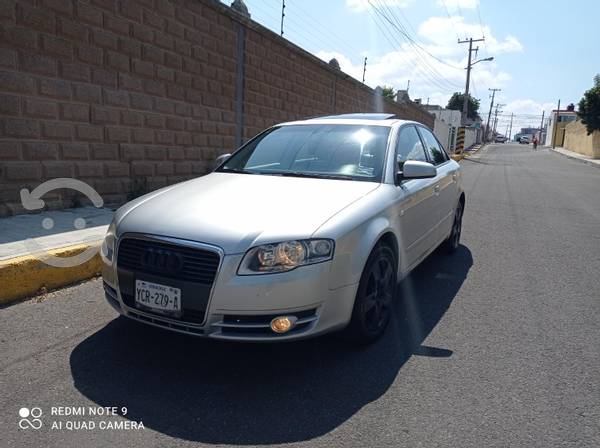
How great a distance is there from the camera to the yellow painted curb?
3646 mm

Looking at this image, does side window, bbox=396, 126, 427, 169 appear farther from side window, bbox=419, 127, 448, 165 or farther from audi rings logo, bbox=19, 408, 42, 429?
audi rings logo, bbox=19, 408, 42, 429

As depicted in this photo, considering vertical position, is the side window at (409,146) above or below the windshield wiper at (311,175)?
above

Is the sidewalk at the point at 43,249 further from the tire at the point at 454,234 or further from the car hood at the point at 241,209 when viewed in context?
the tire at the point at 454,234

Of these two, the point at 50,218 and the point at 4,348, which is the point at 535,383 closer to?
the point at 4,348

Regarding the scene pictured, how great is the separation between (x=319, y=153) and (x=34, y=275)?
2494 mm

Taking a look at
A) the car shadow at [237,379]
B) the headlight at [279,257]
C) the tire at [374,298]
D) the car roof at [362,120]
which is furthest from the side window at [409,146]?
the headlight at [279,257]

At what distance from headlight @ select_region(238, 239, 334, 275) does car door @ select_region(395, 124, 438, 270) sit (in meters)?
1.11

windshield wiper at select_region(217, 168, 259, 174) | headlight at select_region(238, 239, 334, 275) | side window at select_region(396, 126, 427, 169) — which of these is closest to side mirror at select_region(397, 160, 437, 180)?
side window at select_region(396, 126, 427, 169)

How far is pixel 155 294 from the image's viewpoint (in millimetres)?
2703

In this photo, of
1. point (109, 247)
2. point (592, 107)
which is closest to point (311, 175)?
point (109, 247)

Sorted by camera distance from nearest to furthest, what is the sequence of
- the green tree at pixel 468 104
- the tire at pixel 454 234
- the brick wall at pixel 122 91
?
1. the brick wall at pixel 122 91
2. the tire at pixel 454 234
3. the green tree at pixel 468 104

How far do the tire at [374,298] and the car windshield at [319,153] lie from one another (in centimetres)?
65

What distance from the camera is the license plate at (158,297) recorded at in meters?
2.64

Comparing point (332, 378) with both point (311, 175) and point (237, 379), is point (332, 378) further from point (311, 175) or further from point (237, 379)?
point (311, 175)
